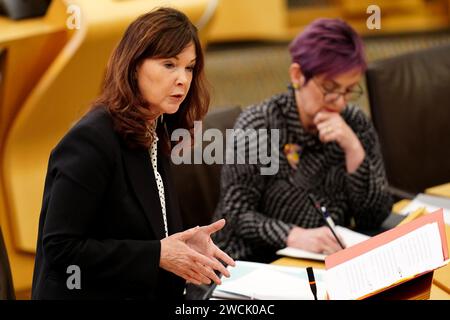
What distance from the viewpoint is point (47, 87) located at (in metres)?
3.23

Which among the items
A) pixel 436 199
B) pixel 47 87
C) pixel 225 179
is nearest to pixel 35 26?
pixel 47 87

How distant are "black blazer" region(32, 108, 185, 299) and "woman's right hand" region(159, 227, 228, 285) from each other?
0.02 meters

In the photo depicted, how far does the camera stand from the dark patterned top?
7.88 feet

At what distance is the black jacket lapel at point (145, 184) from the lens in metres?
1.66

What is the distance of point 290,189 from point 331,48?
418 mm

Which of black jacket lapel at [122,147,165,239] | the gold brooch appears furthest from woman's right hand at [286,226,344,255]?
black jacket lapel at [122,147,165,239]

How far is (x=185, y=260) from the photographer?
62.5 inches

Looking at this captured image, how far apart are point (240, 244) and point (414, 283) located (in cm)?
89

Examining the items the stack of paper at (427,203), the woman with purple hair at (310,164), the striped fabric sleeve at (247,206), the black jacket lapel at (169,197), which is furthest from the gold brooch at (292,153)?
the black jacket lapel at (169,197)

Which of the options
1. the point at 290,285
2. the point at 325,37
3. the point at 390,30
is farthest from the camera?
the point at 390,30

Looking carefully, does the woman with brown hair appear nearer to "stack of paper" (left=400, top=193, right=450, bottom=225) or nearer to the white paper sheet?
the white paper sheet

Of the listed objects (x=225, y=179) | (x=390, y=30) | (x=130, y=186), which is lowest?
(x=390, y=30)

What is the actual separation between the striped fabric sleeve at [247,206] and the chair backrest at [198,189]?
0.46ft

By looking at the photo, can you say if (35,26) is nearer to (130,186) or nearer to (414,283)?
(130,186)
